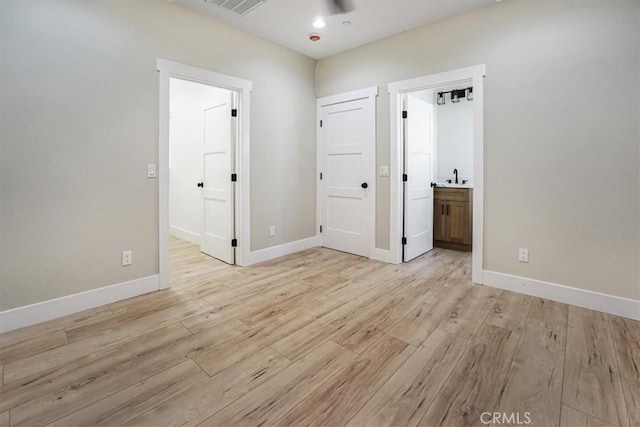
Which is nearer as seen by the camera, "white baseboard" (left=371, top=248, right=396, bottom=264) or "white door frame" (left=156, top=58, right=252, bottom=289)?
"white door frame" (left=156, top=58, right=252, bottom=289)

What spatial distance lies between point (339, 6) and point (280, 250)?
9.49 ft

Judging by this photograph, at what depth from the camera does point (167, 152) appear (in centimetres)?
299

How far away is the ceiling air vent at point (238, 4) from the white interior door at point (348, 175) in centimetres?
170

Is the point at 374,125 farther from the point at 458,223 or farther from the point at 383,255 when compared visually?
the point at 458,223

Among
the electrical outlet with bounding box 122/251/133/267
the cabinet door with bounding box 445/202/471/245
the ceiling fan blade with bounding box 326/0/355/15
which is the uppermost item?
the ceiling fan blade with bounding box 326/0/355/15

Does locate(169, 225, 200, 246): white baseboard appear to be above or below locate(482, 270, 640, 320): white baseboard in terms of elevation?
above

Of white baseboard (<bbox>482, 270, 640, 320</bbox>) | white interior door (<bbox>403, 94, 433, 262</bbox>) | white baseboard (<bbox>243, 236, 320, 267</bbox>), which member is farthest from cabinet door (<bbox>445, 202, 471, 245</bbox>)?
white baseboard (<bbox>243, 236, 320, 267</bbox>)

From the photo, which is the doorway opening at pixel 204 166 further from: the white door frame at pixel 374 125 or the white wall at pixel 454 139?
the white wall at pixel 454 139

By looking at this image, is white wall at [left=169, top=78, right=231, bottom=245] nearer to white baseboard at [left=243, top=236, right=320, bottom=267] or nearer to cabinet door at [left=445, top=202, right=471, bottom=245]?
white baseboard at [left=243, top=236, right=320, bottom=267]

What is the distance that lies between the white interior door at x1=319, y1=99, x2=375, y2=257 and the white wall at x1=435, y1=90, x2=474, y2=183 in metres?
1.46

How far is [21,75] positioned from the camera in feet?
7.30

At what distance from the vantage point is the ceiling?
2.98 metres

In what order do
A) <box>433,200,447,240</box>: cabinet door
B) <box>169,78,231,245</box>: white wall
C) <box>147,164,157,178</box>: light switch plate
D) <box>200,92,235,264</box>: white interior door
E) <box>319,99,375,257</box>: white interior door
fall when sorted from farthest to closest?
<box>169,78,231,245</box>: white wall < <box>433,200,447,240</box>: cabinet door < <box>319,99,375,257</box>: white interior door < <box>200,92,235,264</box>: white interior door < <box>147,164,157,178</box>: light switch plate

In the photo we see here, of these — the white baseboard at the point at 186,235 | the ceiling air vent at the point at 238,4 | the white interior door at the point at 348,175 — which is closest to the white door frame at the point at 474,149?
the white interior door at the point at 348,175
